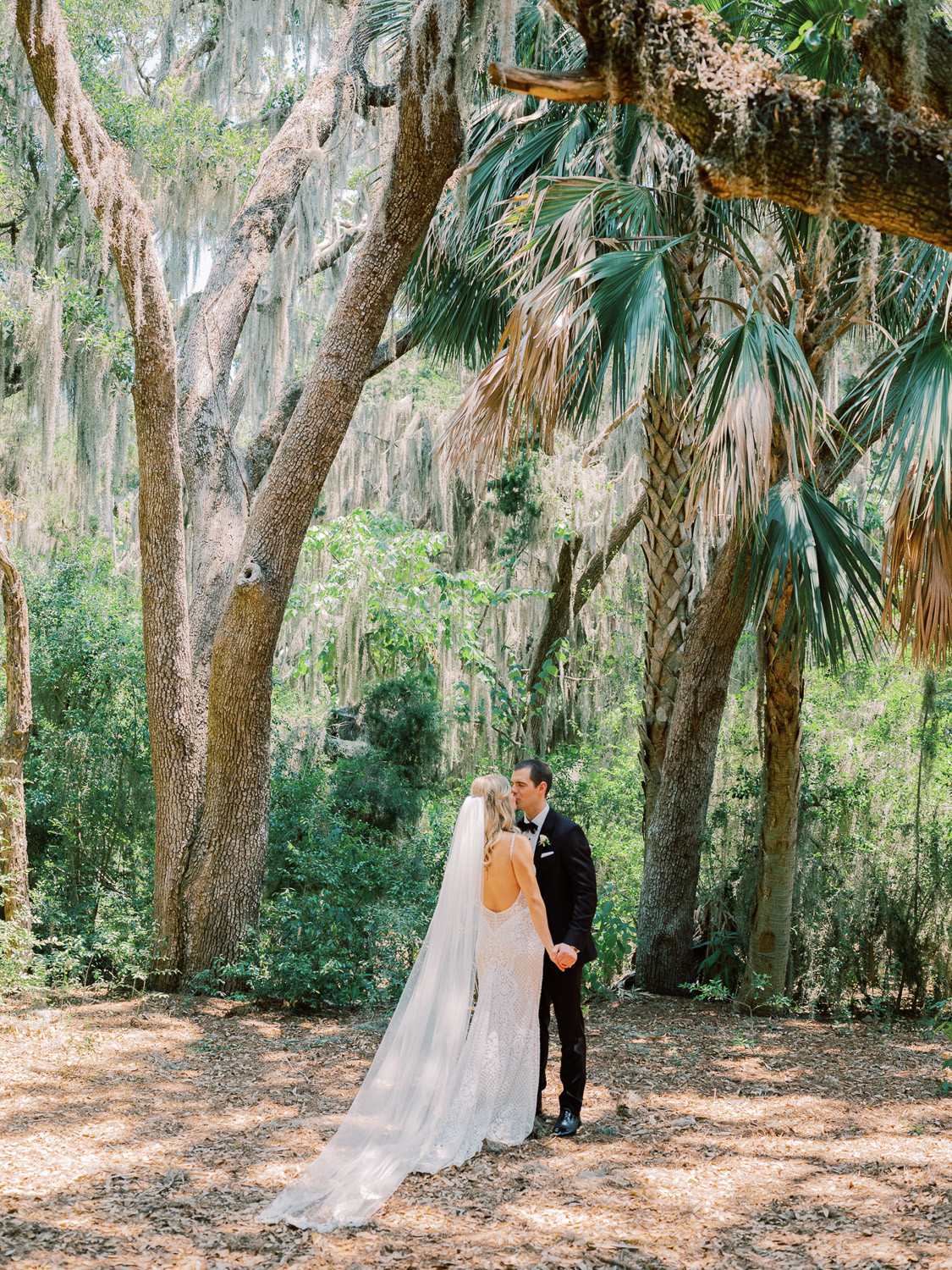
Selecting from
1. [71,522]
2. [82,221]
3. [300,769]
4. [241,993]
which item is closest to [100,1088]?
[241,993]

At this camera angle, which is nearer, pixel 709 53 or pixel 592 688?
pixel 709 53

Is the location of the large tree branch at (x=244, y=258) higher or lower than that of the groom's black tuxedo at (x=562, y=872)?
higher

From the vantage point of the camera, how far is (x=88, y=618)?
9016mm

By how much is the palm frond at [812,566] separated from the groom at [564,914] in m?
2.17

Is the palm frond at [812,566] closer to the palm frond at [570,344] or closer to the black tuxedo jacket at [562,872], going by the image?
the palm frond at [570,344]

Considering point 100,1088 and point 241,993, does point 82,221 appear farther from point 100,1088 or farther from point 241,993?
point 100,1088

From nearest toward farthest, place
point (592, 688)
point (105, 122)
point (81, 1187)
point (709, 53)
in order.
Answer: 1. point (709, 53)
2. point (81, 1187)
3. point (105, 122)
4. point (592, 688)

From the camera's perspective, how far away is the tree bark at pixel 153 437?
600 cm

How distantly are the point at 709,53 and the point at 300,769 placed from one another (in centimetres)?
746

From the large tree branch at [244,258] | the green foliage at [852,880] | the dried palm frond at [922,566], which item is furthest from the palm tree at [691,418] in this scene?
the large tree branch at [244,258]

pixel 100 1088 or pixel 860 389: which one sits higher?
pixel 860 389

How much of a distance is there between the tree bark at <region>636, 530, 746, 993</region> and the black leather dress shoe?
10.8 ft

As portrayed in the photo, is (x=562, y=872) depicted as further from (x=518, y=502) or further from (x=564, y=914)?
(x=518, y=502)

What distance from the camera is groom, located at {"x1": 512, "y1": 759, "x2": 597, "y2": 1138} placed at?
448 centimetres
